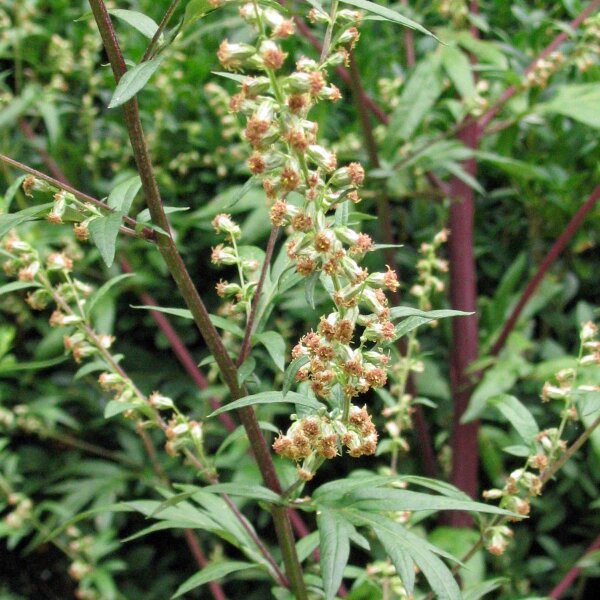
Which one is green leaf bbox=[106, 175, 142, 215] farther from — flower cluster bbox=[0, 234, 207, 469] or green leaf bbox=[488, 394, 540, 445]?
green leaf bbox=[488, 394, 540, 445]

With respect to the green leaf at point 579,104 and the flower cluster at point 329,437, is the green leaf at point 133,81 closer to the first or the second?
the flower cluster at point 329,437

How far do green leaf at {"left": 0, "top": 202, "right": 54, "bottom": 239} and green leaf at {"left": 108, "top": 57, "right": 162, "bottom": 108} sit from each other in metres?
0.14

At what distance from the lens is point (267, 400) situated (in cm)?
71

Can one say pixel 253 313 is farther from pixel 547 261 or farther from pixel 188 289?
pixel 547 261

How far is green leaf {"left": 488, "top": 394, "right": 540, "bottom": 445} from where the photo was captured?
102 centimetres

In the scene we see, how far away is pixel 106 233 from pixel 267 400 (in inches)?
8.7

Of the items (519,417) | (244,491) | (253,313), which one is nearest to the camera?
(244,491)

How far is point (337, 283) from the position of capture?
2.40 ft

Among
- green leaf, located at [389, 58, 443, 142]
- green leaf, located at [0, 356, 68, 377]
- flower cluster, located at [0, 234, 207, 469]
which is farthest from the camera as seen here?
green leaf, located at [389, 58, 443, 142]

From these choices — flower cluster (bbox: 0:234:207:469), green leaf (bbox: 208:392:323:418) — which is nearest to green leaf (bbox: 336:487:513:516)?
green leaf (bbox: 208:392:323:418)

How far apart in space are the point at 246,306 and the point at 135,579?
1540 millimetres

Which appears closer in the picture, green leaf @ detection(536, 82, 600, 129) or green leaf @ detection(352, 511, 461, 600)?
green leaf @ detection(352, 511, 461, 600)

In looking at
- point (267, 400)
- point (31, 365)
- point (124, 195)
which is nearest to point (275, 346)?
point (267, 400)

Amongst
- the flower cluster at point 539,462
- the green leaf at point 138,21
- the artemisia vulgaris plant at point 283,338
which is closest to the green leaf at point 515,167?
the artemisia vulgaris plant at point 283,338
